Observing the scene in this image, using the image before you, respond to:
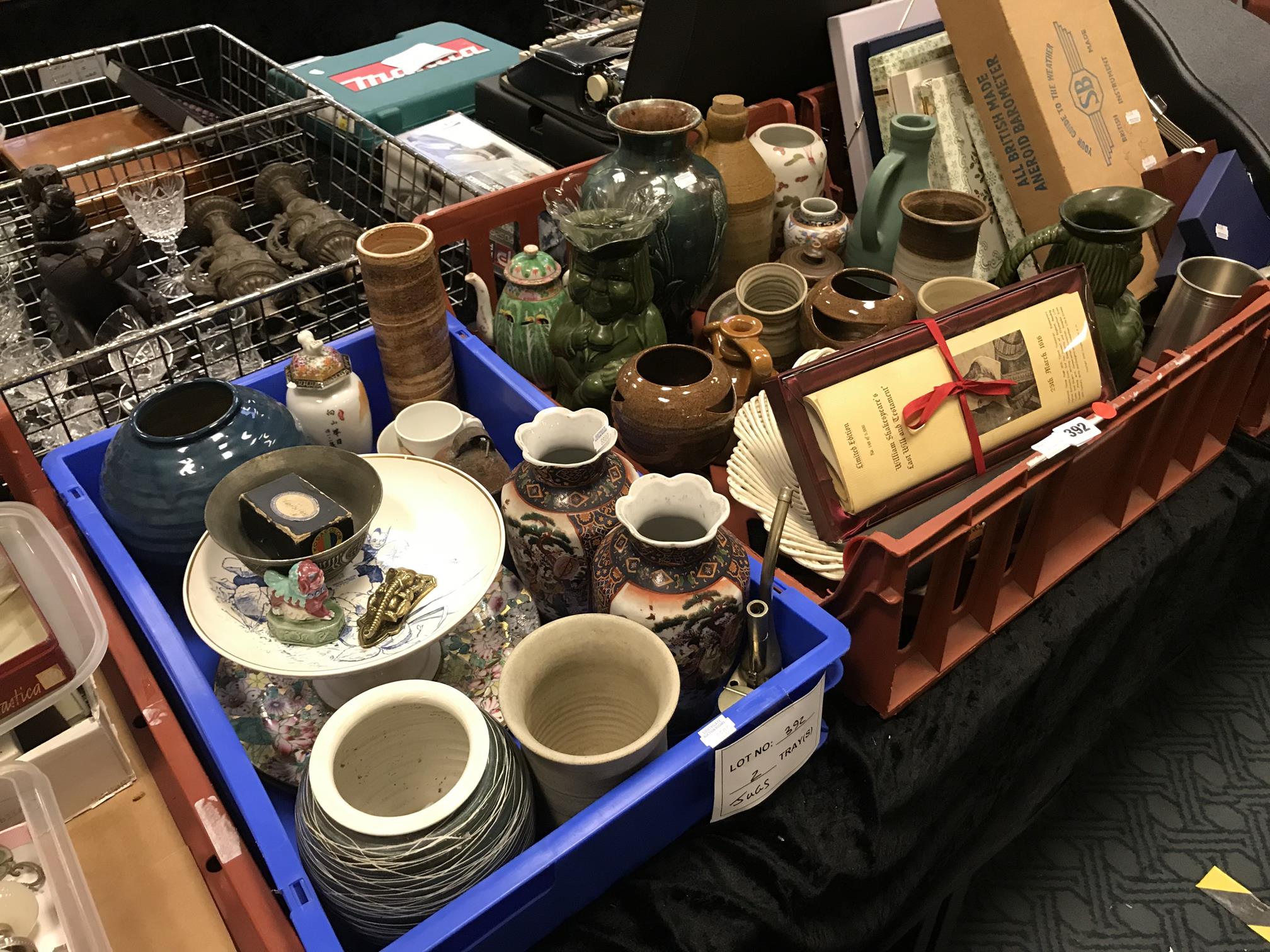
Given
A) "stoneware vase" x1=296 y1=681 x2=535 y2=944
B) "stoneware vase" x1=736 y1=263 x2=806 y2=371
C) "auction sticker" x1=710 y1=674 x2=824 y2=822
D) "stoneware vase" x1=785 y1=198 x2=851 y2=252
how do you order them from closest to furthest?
1. "stoneware vase" x1=296 y1=681 x2=535 y2=944
2. "auction sticker" x1=710 y1=674 x2=824 y2=822
3. "stoneware vase" x1=736 y1=263 x2=806 y2=371
4. "stoneware vase" x1=785 y1=198 x2=851 y2=252

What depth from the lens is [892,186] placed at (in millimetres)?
1130

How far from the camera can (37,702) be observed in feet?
2.31

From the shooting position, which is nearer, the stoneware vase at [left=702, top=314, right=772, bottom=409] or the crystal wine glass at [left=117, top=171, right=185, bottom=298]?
the stoneware vase at [left=702, top=314, right=772, bottom=409]

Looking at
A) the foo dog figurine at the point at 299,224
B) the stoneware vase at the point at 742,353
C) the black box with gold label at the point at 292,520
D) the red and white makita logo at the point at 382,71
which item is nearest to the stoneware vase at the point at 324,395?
the black box with gold label at the point at 292,520

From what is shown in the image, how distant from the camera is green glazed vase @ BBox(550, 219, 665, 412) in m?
0.92

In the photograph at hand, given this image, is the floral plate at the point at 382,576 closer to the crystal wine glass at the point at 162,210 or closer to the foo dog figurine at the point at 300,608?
the foo dog figurine at the point at 300,608

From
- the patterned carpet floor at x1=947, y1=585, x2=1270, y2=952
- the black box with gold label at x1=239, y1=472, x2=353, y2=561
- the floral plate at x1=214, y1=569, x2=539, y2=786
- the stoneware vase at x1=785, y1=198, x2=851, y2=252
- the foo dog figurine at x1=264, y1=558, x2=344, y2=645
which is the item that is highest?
the stoneware vase at x1=785, y1=198, x2=851, y2=252

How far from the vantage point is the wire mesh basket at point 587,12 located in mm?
1851

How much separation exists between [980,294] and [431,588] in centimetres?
65

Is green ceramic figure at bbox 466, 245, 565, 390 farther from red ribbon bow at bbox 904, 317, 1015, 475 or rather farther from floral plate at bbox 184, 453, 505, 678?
red ribbon bow at bbox 904, 317, 1015, 475

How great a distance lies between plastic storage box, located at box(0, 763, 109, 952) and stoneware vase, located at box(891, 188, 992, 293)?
0.96 metres

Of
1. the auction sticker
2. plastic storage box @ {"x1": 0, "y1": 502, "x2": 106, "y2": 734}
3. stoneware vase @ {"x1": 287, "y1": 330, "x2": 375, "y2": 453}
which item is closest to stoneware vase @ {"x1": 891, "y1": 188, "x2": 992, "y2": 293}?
the auction sticker

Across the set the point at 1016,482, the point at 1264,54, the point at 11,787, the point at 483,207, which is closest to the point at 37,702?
the point at 11,787

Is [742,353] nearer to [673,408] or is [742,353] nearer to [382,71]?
[673,408]
